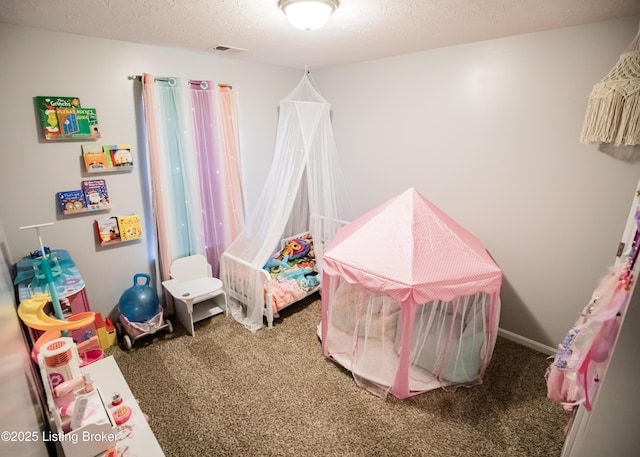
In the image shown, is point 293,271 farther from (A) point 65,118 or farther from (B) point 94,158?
(A) point 65,118

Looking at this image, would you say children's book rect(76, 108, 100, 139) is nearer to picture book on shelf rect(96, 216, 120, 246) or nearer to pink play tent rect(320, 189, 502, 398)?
picture book on shelf rect(96, 216, 120, 246)

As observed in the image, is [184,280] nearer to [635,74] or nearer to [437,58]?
[437,58]

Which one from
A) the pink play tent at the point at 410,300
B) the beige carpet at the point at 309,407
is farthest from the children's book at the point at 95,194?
the pink play tent at the point at 410,300

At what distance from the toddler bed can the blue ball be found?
2.42 ft

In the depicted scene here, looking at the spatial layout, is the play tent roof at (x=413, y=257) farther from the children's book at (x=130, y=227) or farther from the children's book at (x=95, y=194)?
the children's book at (x=95, y=194)

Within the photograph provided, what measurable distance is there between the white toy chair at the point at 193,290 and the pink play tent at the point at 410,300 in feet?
4.06

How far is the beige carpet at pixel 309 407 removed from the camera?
2008 millimetres

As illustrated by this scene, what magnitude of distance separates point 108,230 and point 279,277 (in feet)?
5.45

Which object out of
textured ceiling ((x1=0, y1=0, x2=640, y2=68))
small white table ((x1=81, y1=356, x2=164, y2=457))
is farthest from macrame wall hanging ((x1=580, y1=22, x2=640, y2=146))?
small white table ((x1=81, y1=356, x2=164, y2=457))

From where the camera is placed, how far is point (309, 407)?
2.27 meters

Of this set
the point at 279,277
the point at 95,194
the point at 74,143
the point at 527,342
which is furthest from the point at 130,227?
the point at 527,342

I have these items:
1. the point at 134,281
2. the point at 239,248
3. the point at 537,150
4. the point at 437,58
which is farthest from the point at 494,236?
the point at 134,281

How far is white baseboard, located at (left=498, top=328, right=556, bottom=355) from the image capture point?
283cm

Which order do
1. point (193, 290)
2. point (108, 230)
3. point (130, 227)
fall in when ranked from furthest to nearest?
1. point (193, 290)
2. point (130, 227)
3. point (108, 230)
